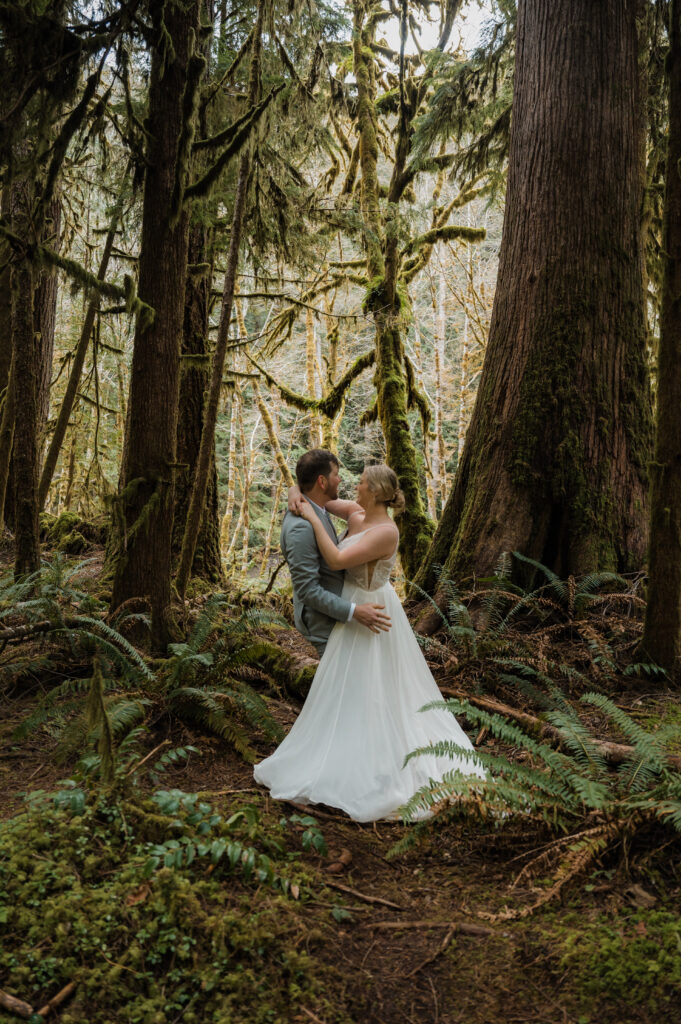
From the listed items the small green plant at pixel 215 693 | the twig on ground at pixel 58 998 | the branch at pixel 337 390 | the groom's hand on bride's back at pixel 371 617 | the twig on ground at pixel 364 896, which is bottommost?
the twig on ground at pixel 364 896

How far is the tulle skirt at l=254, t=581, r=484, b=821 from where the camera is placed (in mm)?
3801

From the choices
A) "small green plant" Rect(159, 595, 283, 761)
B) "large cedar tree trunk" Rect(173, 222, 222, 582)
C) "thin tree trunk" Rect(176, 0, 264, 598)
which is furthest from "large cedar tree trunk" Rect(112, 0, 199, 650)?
"large cedar tree trunk" Rect(173, 222, 222, 582)

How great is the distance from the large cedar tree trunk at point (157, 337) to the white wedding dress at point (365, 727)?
5.61 feet

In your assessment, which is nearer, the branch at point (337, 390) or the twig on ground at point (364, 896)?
the twig on ground at point (364, 896)

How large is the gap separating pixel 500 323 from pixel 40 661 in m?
4.71

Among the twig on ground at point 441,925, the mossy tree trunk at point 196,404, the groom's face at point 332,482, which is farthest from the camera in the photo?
the mossy tree trunk at point 196,404

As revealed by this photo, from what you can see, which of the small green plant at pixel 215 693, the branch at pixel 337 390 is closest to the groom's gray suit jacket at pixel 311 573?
the small green plant at pixel 215 693

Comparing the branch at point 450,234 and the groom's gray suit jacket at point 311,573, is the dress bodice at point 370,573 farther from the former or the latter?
the branch at point 450,234

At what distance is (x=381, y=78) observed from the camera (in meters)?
12.1

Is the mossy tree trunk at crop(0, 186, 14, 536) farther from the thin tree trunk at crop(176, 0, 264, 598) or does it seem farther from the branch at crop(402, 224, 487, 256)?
the branch at crop(402, 224, 487, 256)

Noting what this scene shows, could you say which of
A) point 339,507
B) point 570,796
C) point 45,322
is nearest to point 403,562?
point 339,507

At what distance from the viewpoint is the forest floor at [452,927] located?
2.39m

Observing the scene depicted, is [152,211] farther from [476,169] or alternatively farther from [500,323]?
[476,169]

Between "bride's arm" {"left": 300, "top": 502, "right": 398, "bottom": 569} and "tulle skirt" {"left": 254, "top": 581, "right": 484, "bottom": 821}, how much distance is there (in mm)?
255
